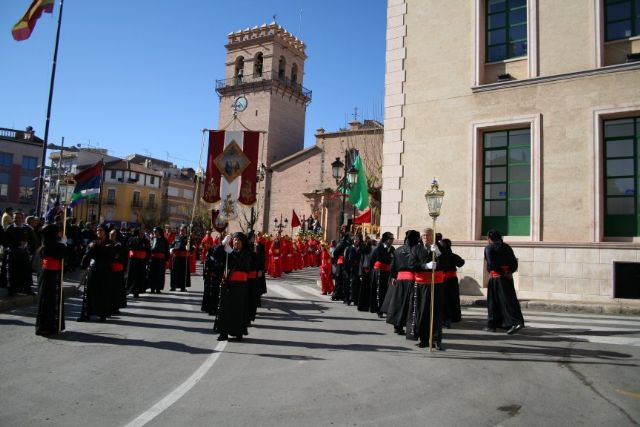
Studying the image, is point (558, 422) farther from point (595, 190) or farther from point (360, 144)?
point (360, 144)

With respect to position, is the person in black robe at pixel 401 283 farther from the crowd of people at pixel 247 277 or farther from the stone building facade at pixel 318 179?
the stone building facade at pixel 318 179

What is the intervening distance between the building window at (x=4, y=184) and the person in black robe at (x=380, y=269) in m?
65.4

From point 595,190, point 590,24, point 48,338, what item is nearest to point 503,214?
point 595,190

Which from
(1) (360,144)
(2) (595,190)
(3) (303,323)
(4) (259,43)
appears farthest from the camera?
(4) (259,43)

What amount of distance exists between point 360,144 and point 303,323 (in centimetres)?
4024

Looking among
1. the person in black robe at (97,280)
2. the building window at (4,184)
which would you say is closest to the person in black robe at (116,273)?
the person in black robe at (97,280)

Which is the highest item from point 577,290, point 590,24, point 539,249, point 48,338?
point 590,24

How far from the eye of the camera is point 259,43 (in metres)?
57.5

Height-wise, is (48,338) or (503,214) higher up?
(503,214)

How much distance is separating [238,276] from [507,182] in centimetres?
964

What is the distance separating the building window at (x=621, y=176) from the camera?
1251 centimetres

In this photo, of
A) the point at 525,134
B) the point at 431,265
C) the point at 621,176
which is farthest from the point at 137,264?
the point at 621,176

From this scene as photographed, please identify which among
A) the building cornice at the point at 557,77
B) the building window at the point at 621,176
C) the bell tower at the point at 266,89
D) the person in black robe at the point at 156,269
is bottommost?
the person in black robe at the point at 156,269

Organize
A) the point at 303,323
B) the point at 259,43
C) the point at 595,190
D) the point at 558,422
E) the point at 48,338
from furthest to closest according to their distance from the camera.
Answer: the point at 259,43, the point at 595,190, the point at 303,323, the point at 48,338, the point at 558,422
